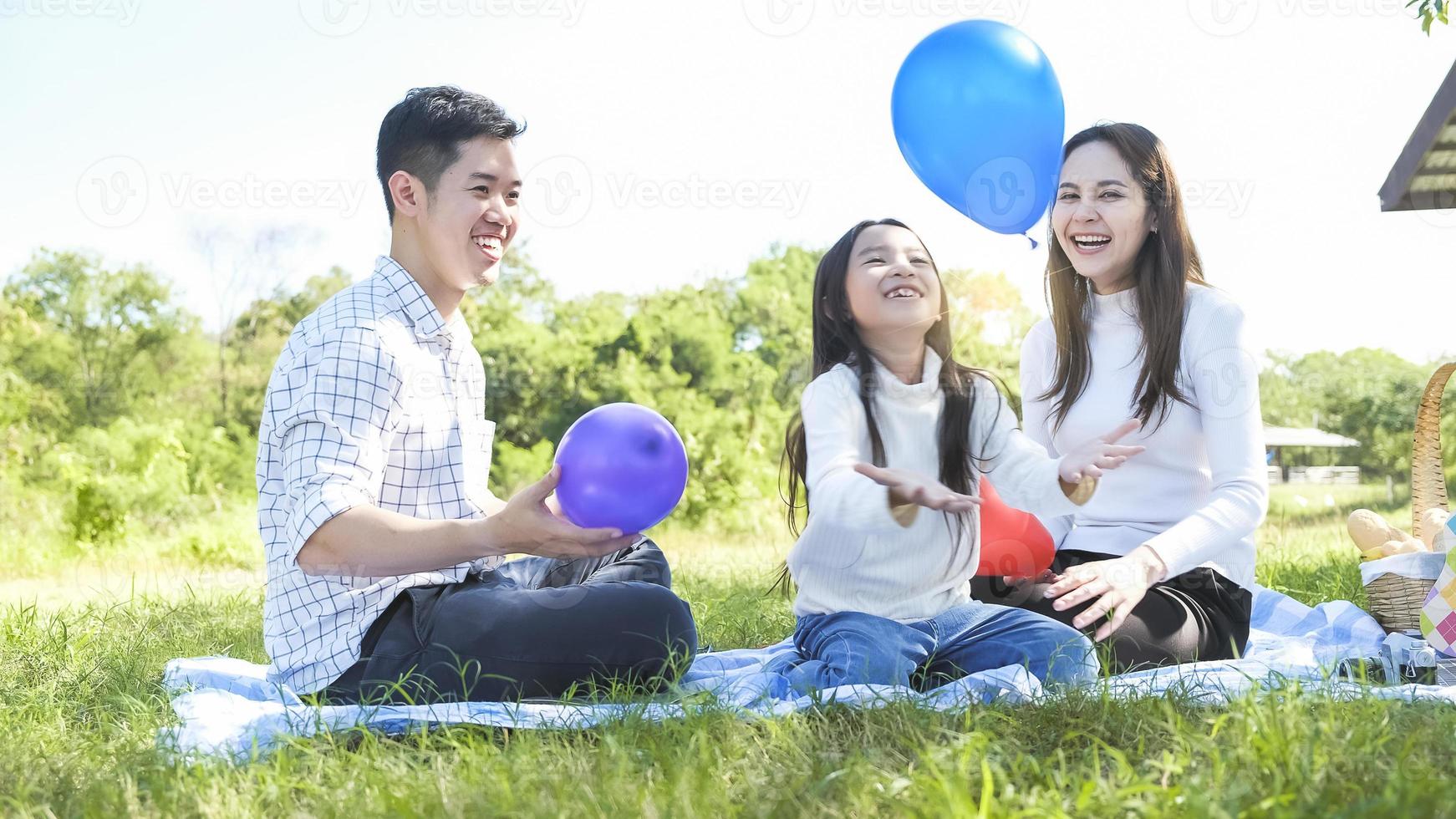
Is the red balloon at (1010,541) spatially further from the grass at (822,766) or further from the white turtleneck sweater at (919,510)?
the grass at (822,766)

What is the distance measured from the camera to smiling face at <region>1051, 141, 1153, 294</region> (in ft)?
10.6

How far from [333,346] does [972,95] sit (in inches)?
73.1

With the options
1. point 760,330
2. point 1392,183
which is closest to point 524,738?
point 1392,183

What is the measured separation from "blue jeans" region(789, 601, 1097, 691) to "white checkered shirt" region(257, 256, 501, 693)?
2.95 feet

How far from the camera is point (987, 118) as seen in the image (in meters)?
3.27

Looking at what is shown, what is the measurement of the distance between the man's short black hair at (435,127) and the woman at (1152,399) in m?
1.61

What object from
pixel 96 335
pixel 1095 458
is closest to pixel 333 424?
pixel 1095 458

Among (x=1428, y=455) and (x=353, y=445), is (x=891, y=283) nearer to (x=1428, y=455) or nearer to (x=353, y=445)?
(x=353, y=445)

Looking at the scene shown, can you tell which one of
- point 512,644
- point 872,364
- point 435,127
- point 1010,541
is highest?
point 435,127

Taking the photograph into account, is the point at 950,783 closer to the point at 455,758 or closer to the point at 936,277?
the point at 455,758

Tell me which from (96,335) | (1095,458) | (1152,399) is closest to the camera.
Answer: (1095,458)

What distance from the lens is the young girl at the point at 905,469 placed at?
9.06 feet

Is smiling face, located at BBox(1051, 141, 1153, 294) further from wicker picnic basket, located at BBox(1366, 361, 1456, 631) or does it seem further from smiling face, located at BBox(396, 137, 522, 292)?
smiling face, located at BBox(396, 137, 522, 292)

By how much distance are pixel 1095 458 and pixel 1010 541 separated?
0.47m
